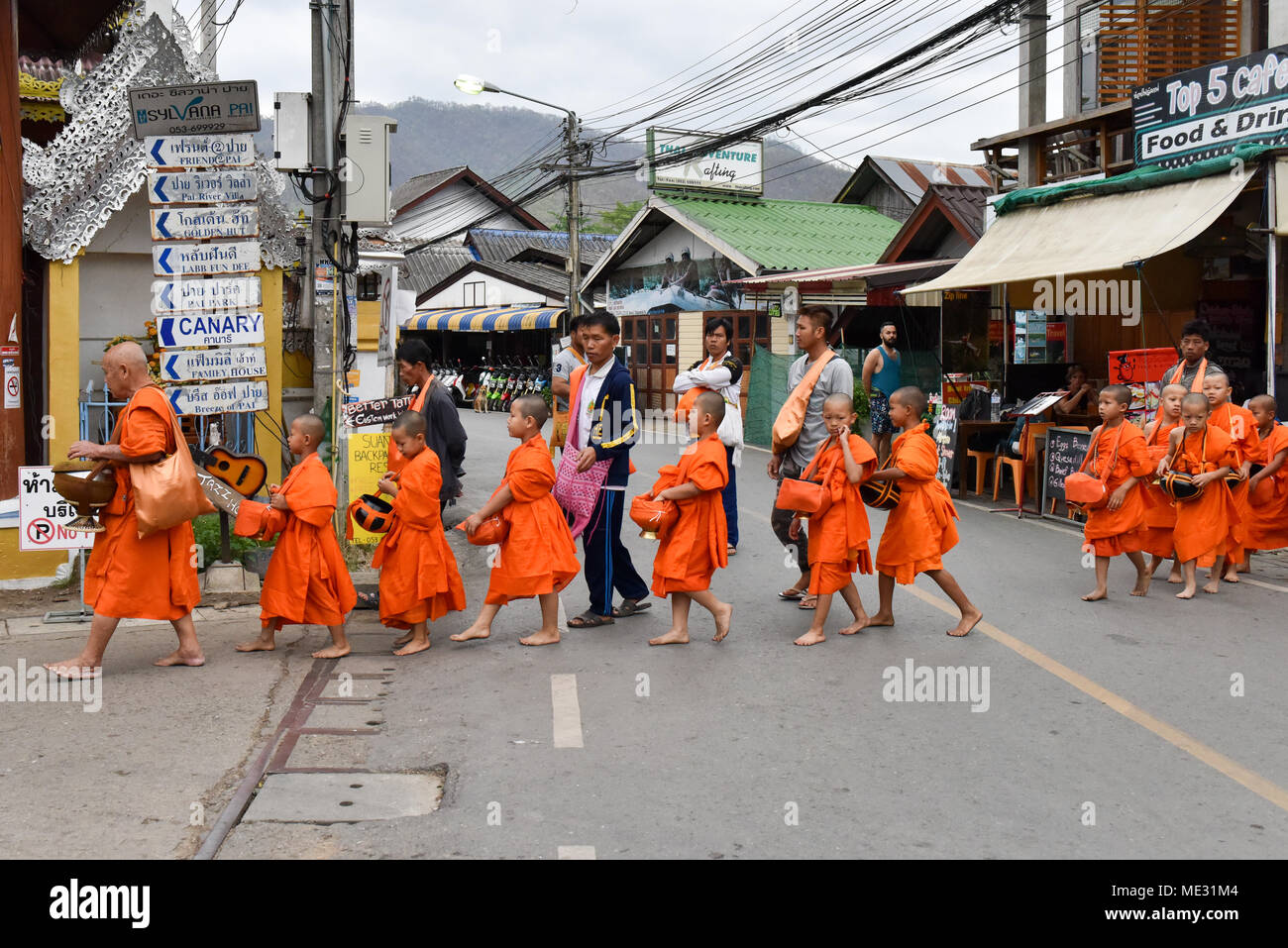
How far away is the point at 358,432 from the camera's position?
921 cm

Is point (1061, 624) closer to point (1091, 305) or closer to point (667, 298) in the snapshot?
point (1091, 305)

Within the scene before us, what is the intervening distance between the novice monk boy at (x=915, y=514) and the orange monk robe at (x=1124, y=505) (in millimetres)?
1510

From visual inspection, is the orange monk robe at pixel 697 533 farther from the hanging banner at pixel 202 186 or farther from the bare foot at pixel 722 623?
the hanging banner at pixel 202 186

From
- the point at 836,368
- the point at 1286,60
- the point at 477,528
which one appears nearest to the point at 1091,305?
the point at 1286,60

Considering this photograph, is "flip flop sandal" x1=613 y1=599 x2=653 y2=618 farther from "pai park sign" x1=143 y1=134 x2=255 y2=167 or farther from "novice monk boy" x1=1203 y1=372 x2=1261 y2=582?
"novice monk boy" x1=1203 y1=372 x2=1261 y2=582

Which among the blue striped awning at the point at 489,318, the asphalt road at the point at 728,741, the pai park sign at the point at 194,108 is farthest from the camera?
the blue striped awning at the point at 489,318

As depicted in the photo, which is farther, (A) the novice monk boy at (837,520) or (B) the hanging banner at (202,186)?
(B) the hanging banner at (202,186)

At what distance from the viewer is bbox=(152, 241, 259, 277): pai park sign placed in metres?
8.25

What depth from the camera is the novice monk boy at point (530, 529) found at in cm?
671

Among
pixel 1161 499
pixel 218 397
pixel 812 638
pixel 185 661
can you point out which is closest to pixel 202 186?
pixel 218 397

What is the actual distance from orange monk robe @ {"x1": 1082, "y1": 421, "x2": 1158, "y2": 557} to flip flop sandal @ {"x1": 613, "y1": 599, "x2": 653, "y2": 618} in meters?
2.98

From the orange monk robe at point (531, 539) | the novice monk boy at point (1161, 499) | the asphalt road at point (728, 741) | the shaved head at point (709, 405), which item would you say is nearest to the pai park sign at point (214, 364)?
the asphalt road at point (728, 741)

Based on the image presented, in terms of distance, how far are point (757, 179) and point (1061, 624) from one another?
22.8 m
